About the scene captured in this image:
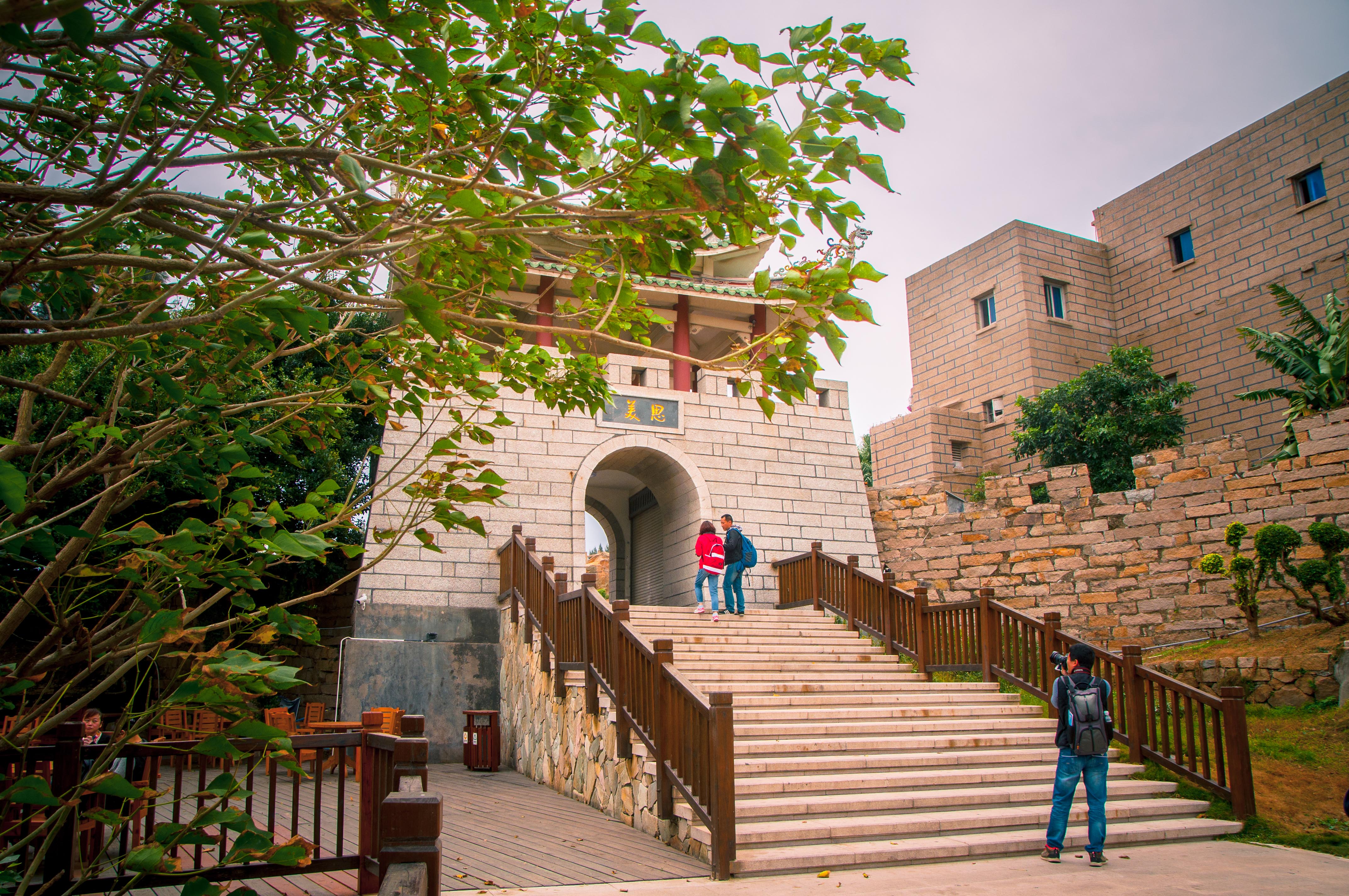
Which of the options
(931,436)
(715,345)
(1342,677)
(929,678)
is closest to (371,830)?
(929,678)

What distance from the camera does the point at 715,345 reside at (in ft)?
55.2

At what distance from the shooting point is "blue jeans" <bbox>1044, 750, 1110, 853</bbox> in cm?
538

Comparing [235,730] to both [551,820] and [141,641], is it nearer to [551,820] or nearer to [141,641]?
[141,641]

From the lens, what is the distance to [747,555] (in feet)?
35.2

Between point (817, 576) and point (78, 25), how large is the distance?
1020 centimetres

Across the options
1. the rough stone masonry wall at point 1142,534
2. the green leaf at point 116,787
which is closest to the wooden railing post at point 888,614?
the rough stone masonry wall at point 1142,534

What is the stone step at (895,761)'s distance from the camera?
6.39 meters

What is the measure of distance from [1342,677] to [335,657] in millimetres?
13795

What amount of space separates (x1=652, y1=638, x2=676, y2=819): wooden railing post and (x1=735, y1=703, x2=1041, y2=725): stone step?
1276 millimetres

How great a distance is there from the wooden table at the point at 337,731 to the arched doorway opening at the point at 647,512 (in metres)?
3.60

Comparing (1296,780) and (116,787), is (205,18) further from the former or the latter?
(1296,780)

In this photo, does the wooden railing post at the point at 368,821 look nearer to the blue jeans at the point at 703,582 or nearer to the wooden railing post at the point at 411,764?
the wooden railing post at the point at 411,764

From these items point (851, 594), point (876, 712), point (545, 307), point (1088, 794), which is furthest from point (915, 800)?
point (545, 307)

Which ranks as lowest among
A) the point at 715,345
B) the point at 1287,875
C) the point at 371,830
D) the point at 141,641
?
the point at 1287,875
